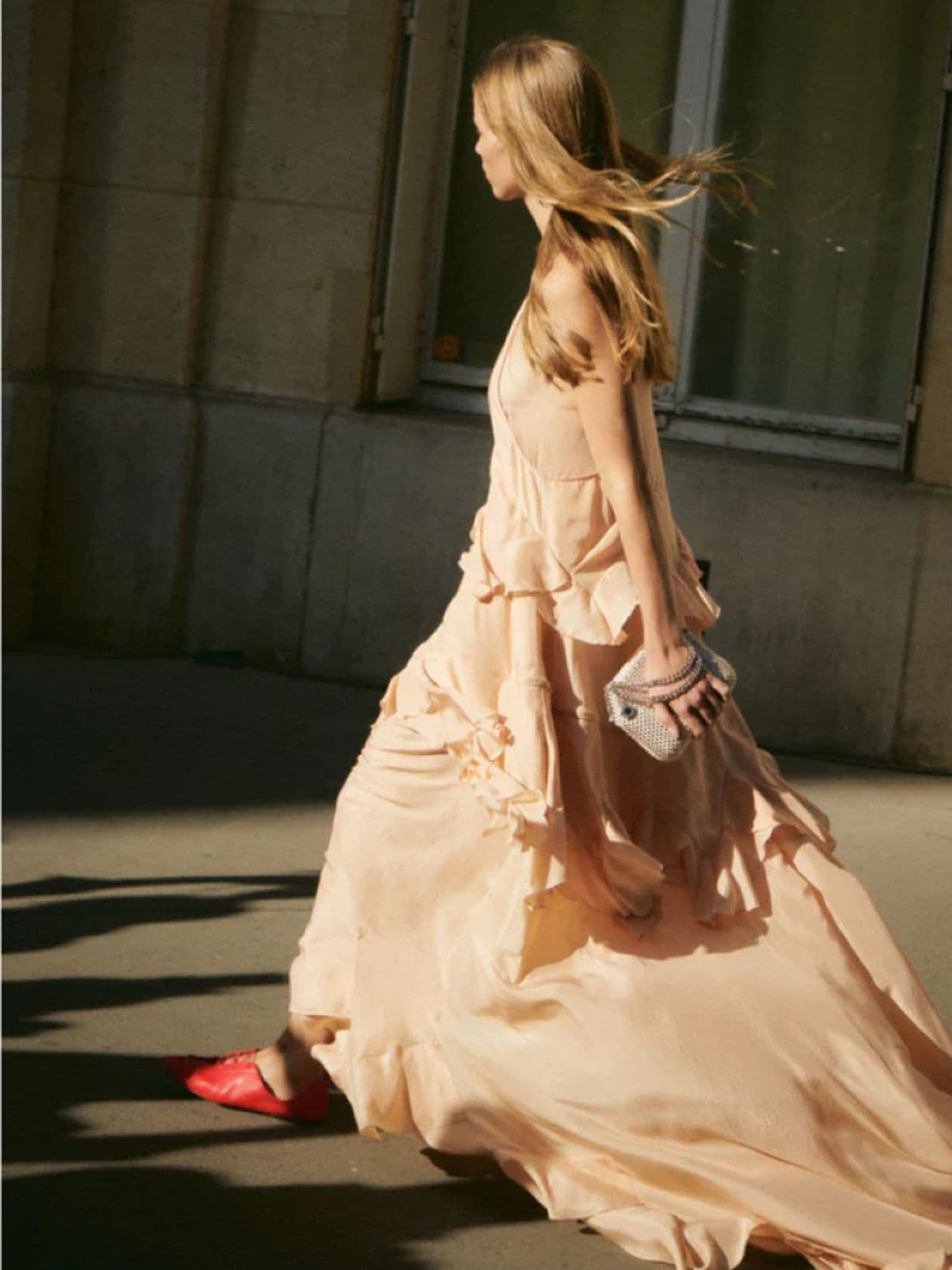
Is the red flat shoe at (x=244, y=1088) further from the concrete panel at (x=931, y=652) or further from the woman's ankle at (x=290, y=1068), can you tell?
the concrete panel at (x=931, y=652)

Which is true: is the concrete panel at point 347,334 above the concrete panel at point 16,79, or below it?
below

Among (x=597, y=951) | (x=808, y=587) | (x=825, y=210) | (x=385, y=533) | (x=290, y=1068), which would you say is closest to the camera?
(x=597, y=951)

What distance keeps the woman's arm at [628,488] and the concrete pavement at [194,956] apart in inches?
38.3

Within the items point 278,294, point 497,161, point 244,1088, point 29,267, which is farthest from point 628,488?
point 29,267

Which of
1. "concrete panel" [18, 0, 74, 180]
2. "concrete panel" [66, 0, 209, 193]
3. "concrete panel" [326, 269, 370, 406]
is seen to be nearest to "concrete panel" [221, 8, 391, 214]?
"concrete panel" [66, 0, 209, 193]

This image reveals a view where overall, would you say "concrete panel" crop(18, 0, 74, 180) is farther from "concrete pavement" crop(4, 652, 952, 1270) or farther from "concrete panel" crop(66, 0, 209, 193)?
"concrete pavement" crop(4, 652, 952, 1270)

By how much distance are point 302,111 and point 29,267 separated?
1264 mm

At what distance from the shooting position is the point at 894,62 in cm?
802

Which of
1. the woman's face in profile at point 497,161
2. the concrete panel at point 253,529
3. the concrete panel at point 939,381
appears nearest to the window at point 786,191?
the concrete panel at point 939,381

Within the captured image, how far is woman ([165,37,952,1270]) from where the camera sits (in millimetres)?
3525

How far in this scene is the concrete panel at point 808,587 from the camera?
749cm

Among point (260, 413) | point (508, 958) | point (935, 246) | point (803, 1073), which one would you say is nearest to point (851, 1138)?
point (803, 1073)

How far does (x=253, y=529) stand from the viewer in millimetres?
8320

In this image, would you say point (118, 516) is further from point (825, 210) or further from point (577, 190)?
point (577, 190)
